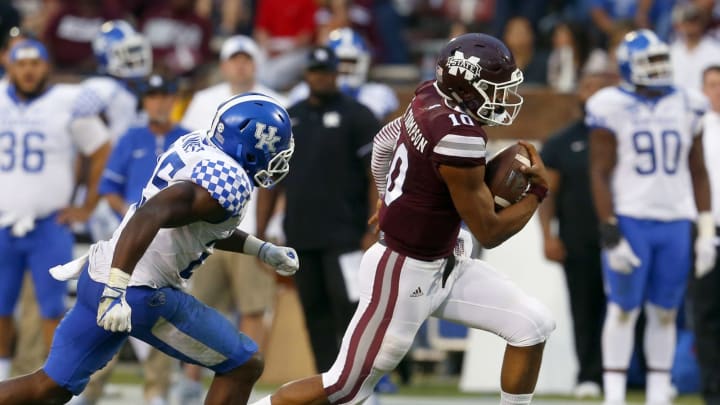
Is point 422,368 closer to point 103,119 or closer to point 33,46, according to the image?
point 103,119

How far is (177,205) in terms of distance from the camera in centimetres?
492

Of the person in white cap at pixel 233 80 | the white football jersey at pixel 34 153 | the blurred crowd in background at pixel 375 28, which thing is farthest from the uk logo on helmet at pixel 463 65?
the blurred crowd in background at pixel 375 28

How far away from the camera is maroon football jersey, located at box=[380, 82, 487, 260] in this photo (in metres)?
5.19

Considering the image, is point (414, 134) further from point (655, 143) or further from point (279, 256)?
point (655, 143)

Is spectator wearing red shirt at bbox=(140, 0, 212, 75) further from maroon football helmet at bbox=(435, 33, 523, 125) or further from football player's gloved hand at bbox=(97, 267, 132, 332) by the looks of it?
football player's gloved hand at bbox=(97, 267, 132, 332)

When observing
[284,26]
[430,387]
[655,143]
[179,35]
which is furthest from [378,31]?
[655,143]

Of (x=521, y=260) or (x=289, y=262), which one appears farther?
(x=521, y=260)

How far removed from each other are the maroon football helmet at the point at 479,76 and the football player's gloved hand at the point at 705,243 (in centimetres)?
262

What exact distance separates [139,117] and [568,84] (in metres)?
3.20

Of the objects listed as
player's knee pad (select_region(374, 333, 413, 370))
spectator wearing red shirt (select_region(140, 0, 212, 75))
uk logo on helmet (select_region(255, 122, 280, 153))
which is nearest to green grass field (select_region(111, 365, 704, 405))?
spectator wearing red shirt (select_region(140, 0, 212, 75))

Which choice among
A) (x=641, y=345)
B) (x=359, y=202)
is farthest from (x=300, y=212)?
(x=641, y=345)

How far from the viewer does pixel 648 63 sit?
24.8 ft

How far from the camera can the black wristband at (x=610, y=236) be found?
7.46 meters

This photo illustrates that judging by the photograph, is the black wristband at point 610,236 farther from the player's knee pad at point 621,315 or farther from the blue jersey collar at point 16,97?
the blue jersey collar at point 16,97
